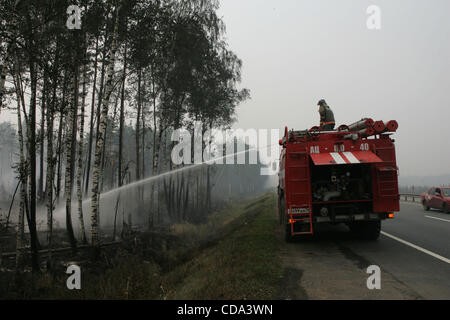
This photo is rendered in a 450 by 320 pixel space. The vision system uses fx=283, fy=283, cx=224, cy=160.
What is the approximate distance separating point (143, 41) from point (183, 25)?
4684 millimetres

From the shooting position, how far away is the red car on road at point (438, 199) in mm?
15547

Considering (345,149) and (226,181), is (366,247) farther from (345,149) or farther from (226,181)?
(226,181)

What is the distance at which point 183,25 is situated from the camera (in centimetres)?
1566

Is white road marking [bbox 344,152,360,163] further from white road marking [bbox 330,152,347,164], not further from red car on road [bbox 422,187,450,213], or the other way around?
red car on road [bbox 422,187,450,213]

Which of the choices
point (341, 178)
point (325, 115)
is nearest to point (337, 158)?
point (341, 178)

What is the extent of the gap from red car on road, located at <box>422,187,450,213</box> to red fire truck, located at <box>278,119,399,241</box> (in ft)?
36.4

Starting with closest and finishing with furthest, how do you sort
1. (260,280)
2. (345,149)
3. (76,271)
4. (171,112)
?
(260,280), (345,149), (76,271), (171,112)

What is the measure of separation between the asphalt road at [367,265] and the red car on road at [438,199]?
730 centimetres

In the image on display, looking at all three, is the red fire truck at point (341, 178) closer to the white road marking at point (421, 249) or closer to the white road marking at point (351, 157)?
the white road marking at point (351, 157)

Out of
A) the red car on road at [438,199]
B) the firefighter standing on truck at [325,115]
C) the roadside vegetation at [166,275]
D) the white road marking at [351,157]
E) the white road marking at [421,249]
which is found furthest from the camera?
the red car on road at [438,199]

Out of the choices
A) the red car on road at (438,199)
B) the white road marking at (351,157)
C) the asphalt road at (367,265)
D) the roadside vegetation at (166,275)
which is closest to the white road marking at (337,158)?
the white road marking at (351,157)

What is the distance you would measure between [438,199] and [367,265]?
13.7 m
